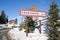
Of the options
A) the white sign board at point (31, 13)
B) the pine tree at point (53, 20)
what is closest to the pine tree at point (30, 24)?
the white sign board at point (31, 13)

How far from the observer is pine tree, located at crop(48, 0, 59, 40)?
1295 cm

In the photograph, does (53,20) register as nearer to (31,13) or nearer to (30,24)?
(31,13)

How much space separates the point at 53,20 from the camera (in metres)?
13.7

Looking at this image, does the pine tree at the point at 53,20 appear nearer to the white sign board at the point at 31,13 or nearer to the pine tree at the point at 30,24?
the white sign board at the point at 31,13

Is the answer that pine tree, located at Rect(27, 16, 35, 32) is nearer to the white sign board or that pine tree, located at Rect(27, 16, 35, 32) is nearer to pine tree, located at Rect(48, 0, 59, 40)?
the white sign board

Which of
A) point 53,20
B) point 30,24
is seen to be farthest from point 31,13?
point 53,20

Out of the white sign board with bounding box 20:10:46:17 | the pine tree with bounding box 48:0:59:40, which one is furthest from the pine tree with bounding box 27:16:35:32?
the pine tree with bounding box 48:0:59:40

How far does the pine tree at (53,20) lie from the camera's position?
1295 cm

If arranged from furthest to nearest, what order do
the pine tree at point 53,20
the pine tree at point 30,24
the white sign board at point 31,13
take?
the pine tree at point 30,24 → the white sign board at point 31,13 → the pine tree at point 53,20

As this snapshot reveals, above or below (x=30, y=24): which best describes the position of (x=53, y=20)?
above

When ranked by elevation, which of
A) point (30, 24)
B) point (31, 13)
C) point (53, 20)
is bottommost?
point (30, 24)

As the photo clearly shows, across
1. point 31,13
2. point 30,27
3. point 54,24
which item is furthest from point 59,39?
point 30,27

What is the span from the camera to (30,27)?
28.7 m

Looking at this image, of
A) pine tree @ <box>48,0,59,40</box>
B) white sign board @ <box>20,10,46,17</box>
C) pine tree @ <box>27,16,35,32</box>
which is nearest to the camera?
pine tree @ <box>48,0,59,40</box>
